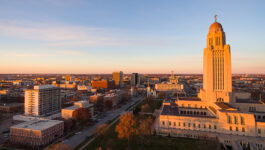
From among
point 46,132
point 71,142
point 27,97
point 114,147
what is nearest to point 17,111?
point 27,97

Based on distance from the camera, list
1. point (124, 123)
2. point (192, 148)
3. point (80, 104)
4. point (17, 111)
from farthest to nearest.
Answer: point (17, 111) → point (80, 104) → point (124, 123) → point (192, 148)

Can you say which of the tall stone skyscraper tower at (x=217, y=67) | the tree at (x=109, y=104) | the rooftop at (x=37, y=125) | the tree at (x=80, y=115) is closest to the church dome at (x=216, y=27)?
the tall stone skyscraper tower at (x=217, y=67)

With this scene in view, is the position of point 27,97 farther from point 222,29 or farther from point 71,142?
point 222,29

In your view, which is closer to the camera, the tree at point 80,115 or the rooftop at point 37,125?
the rooftop at point 37,125

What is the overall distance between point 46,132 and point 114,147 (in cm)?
2219

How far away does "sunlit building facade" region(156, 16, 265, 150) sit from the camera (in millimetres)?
43125

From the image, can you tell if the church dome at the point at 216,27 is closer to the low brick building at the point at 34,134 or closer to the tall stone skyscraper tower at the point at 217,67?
the tall stone skyscraper tower at the point at 217,67

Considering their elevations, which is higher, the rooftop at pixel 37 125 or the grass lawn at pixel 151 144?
the rooftop at pixel 37 125

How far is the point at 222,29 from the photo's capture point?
60.4 meters

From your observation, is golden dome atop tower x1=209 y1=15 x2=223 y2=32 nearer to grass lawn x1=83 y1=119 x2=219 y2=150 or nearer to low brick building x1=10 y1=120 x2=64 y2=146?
grass lawn x1=83 y1=119 x2=219 y2=150

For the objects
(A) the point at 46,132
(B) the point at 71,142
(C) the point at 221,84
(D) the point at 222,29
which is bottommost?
(B) the point at 71,142

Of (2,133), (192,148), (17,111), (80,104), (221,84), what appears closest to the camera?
(192,148)

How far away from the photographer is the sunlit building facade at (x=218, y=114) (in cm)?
4312

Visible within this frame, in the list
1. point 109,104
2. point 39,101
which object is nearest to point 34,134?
point 39,101
